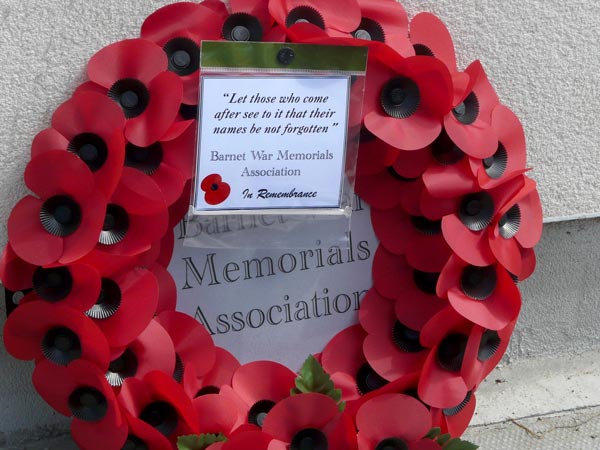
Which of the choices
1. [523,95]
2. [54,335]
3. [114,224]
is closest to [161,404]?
[54,335]

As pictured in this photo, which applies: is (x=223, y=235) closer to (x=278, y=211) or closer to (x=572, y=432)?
(x=278, y=211)

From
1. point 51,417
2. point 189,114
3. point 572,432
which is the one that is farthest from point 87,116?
point 572,432

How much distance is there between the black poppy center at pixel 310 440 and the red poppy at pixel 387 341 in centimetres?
24

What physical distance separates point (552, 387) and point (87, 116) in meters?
Result: 1.43

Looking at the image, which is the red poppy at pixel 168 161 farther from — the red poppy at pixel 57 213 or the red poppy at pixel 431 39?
the red poppy at pixel 431 39

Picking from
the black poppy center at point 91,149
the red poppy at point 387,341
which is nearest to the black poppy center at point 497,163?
the red poppy at point 387,341

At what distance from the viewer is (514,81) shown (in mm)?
2439

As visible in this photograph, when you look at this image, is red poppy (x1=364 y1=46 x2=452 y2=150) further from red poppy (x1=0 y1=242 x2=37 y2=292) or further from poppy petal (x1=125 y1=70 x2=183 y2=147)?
red poppy (x1=0 y1=242 x2=37 y2=292)

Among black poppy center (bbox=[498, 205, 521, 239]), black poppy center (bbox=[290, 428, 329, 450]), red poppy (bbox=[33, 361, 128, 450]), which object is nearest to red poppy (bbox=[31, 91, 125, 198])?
red poppy (bbox=[33, 361, 128, 450])

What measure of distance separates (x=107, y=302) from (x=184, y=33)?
1.82 feet

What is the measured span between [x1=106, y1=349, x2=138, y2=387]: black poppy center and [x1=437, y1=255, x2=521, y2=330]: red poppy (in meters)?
0.63

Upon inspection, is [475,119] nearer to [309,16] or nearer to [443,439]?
[309,16]

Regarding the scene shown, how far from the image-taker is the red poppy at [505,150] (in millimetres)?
2119

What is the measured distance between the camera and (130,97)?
2.00 meters
